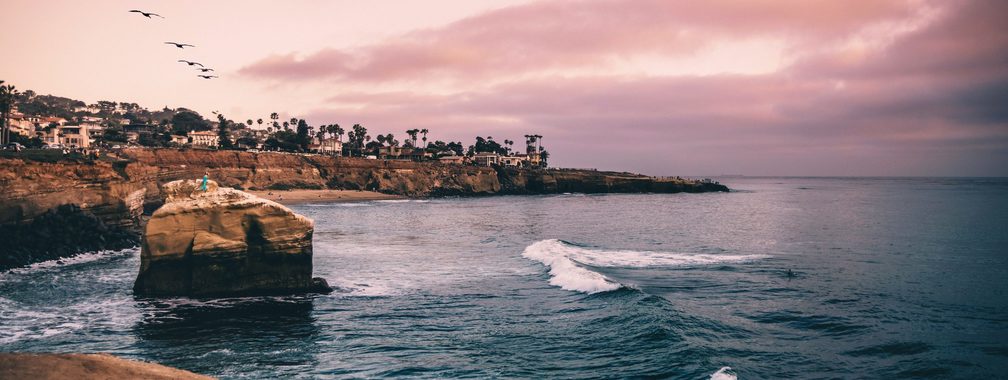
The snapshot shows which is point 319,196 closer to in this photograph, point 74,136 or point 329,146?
point 74,136

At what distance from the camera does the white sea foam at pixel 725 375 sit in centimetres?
1554

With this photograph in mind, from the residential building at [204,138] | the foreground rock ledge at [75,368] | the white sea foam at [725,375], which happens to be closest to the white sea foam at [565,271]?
the white sea foam at [725,375]

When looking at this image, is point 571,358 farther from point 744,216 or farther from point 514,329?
point 744,216

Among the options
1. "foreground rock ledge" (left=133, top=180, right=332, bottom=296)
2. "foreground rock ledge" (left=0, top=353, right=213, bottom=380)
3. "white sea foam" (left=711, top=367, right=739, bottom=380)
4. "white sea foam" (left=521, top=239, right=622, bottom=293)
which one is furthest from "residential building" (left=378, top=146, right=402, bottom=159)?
"foreground rock ledge" (left=0, top=353, right=213, bottom=380)

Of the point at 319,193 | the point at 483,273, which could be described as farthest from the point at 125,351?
the point at 319,193

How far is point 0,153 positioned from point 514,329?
4508 centimetres

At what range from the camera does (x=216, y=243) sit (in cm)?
2409

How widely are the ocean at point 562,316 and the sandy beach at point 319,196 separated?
235 ft

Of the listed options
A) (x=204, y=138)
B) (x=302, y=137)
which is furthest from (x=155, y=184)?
(x=204, y=138)

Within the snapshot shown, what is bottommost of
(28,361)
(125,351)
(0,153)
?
(125,351)

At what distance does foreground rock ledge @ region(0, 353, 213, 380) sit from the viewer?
813 cm

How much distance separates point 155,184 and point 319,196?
45.4 m

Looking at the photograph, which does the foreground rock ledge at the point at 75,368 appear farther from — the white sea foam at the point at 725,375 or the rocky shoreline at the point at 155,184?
the rocky shoreline at the point at 155,184

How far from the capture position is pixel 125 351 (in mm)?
17922
